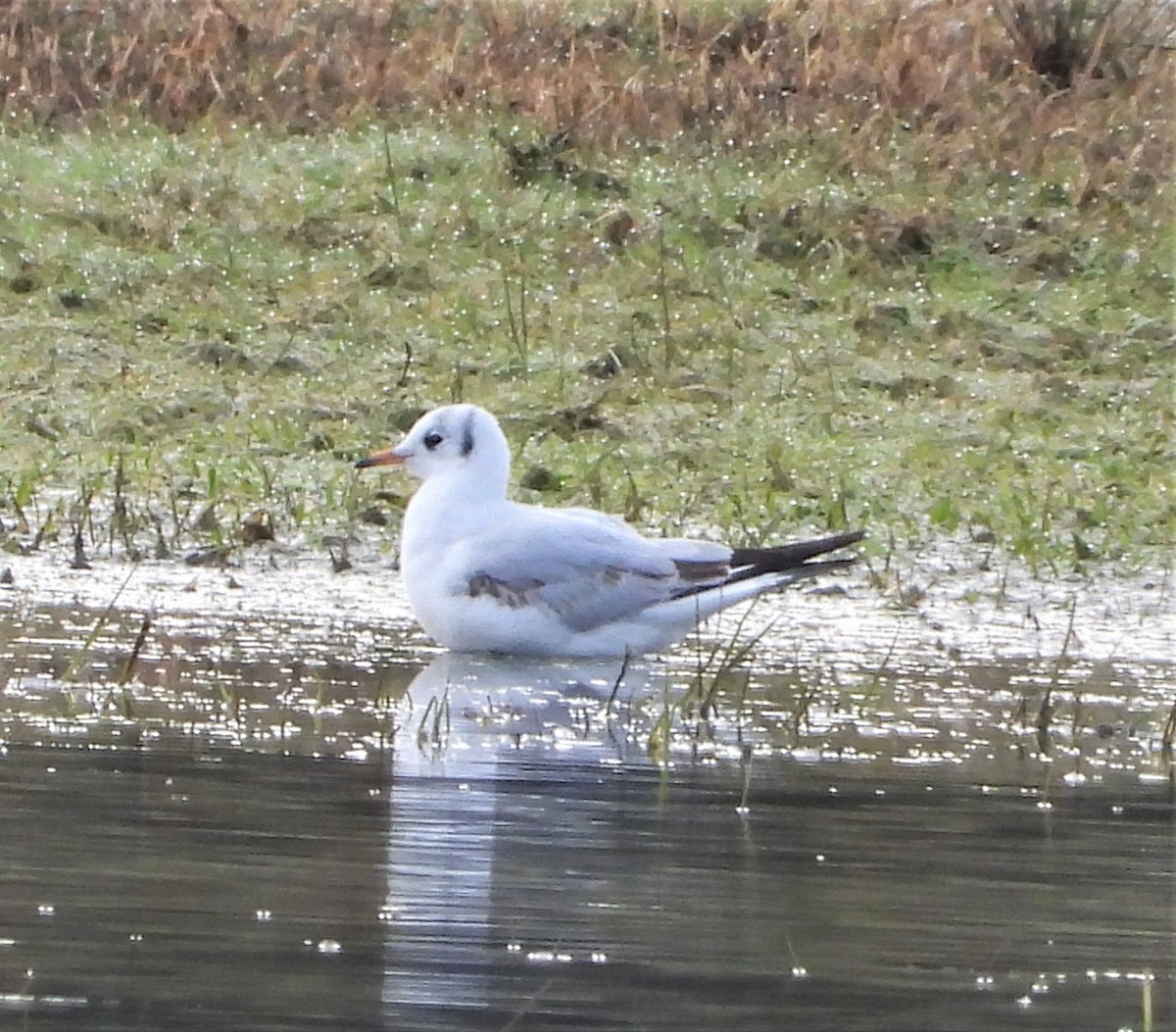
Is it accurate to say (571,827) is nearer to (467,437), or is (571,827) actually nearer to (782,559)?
(782,559)

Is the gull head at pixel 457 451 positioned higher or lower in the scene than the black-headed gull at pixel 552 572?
higher

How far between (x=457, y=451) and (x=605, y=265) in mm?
4250

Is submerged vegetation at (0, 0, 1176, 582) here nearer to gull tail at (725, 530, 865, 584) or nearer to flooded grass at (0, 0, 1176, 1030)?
flooded grass at (0, 0, 1176, 1030)

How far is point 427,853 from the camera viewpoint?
4590mm

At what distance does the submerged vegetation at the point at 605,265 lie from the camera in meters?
9.10

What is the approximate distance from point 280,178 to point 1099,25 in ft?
13.2

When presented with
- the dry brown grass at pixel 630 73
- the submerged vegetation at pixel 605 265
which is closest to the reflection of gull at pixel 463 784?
the submerged vegetation at pixel 605 265

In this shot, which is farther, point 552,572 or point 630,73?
point 630,73

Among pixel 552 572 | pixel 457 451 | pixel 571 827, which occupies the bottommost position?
pixel 552 572

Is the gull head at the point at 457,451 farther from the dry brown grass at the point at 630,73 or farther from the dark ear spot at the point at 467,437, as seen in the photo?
the dry brown grass at the point at 630,73

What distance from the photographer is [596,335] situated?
10.7 meters

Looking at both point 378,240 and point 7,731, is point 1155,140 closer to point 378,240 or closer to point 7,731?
point 378,240

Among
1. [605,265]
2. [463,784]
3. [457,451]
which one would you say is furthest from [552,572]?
[605,265]

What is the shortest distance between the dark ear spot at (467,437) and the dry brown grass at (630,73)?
5.42 meters
